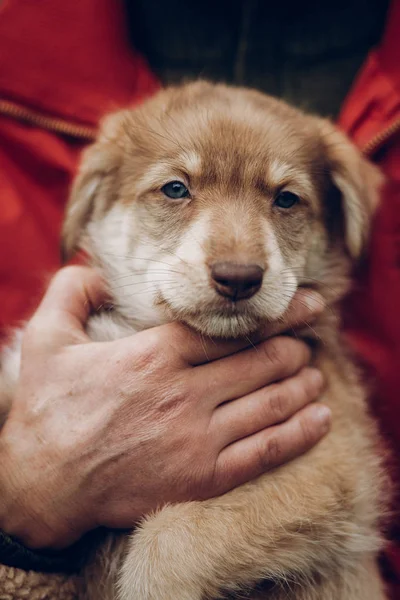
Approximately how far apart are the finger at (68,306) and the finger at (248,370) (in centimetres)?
53

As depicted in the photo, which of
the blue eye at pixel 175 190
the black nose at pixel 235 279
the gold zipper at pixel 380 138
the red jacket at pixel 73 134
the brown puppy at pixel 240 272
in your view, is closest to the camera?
the black nose at pixel 235 279

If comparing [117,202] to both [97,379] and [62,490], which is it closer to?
[97,379]

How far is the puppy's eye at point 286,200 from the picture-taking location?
2211 mm

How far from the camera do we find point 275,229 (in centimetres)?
216

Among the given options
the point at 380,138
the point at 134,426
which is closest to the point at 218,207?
the point at 134,426

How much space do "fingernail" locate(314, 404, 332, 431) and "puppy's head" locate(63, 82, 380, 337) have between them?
439 mm

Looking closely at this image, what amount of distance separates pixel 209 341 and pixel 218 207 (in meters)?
0.49

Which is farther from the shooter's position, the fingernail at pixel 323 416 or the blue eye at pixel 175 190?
the blue eye at pixel 175 190

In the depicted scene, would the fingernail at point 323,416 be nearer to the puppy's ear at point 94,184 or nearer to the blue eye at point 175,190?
the blue eye at point 175,190

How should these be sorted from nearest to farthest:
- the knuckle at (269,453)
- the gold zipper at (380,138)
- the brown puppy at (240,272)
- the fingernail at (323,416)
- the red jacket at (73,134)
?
the brown puppy at (240,272) < the knuckle at (269,453) < the fingernail at (323,416) < the gold zipper at (380,138) < the red jacket at (73,134)

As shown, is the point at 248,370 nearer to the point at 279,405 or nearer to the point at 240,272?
the point at 279,405

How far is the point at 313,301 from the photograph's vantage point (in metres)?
2.21

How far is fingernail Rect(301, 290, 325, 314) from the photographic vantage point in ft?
7.14

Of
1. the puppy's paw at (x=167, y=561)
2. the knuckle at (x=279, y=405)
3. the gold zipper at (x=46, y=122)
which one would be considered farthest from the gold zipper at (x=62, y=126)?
the puppy's paw at (x=167, y=561)
